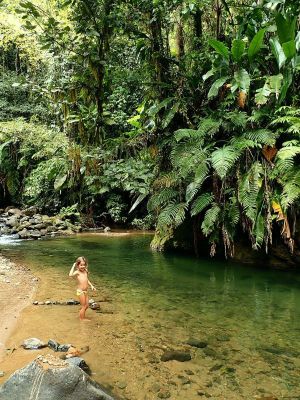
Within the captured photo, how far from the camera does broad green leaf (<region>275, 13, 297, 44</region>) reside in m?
6.77

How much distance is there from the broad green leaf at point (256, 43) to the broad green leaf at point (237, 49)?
0.50ft

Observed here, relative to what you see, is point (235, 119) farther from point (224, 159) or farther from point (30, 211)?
point (30, 211)

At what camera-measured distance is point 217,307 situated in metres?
5.52

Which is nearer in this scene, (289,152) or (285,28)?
(289,152)

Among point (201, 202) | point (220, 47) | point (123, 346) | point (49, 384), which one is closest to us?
point (49, 384)

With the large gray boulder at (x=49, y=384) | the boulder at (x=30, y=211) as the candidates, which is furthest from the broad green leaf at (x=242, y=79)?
the boulder at (x=30, y=211)

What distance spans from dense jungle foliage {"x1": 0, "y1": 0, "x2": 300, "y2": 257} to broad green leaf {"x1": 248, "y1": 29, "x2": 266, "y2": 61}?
0.08ft

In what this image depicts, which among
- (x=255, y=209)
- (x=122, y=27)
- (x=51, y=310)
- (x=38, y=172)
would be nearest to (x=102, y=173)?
(x=122, y=27)

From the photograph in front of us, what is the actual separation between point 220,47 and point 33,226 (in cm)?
960

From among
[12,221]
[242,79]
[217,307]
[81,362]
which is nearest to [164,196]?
[242,79]

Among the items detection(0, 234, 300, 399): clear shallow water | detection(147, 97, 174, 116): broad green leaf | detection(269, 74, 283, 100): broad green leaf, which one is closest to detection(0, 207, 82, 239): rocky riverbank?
detection(0, 234, 300, 399): clear shallow water

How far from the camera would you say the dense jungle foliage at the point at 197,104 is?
22.8 feet

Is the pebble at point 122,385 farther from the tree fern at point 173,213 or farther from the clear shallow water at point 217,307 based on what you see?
the tree fern at point 173,213

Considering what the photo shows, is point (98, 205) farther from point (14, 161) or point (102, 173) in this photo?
point (102, 173)
